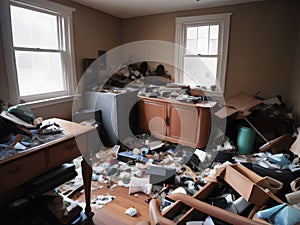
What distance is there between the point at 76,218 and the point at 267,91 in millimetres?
3218

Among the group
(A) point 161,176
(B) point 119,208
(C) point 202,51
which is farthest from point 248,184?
(C) point 202,51

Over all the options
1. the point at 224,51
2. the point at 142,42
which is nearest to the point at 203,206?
the point at 224,51

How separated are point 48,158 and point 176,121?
2085mm

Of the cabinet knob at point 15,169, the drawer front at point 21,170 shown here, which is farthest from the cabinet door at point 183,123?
the cabinet knob at point 15,169

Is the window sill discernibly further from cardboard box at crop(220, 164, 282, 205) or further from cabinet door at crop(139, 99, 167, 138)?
cardboard box at crop(220, 164, 282, 205)

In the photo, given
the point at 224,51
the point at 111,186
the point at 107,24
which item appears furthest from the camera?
the point at 107,24

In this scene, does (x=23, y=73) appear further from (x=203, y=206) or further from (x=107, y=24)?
(x=203, y=206)

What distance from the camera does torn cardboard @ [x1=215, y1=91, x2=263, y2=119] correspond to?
112 inches

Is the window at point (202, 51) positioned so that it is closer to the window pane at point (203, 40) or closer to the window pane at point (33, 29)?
the window pane at point (203, 40)

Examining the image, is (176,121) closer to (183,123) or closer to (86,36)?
(183,123)

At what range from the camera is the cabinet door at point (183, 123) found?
113 inches

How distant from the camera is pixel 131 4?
319 centimetres

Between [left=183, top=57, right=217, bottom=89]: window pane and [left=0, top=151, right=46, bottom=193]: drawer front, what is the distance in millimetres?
3059

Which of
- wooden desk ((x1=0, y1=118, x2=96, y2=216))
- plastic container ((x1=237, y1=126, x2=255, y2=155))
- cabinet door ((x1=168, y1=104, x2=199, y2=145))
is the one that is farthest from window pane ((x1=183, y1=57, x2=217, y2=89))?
wooden desk ((x1=0, y1=118, x2=96, y2=216))
